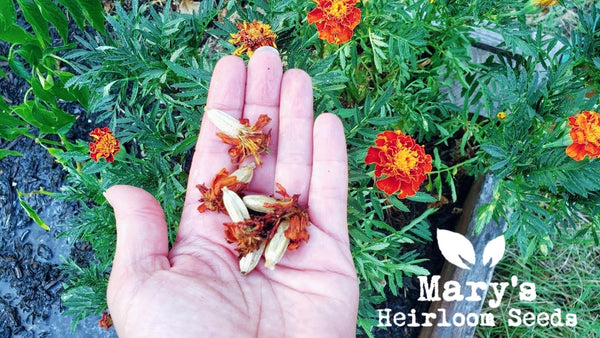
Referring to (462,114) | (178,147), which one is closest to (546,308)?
(462,114)

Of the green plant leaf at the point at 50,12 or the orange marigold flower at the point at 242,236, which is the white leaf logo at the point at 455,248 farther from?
the green plant leaf at the point at 50,12

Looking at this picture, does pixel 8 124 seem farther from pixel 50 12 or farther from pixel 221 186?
pixel 221 186

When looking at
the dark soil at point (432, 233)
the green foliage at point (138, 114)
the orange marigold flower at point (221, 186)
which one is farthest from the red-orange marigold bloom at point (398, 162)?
the dark soil at point (432, 233)

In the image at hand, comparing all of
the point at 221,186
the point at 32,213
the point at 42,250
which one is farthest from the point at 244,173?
the point at 42,250

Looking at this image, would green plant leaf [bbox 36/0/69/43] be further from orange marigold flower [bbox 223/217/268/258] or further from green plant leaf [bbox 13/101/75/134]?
orange marigold flower [bbox 223/217/268/258]

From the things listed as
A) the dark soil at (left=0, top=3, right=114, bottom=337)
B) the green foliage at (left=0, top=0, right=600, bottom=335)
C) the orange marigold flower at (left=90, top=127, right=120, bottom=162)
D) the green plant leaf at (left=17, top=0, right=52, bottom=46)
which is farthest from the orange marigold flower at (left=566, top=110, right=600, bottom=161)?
the dark soil at (left=0, top=3, right=114, bottom=337)

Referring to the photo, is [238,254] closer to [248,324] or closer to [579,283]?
[248,324]
